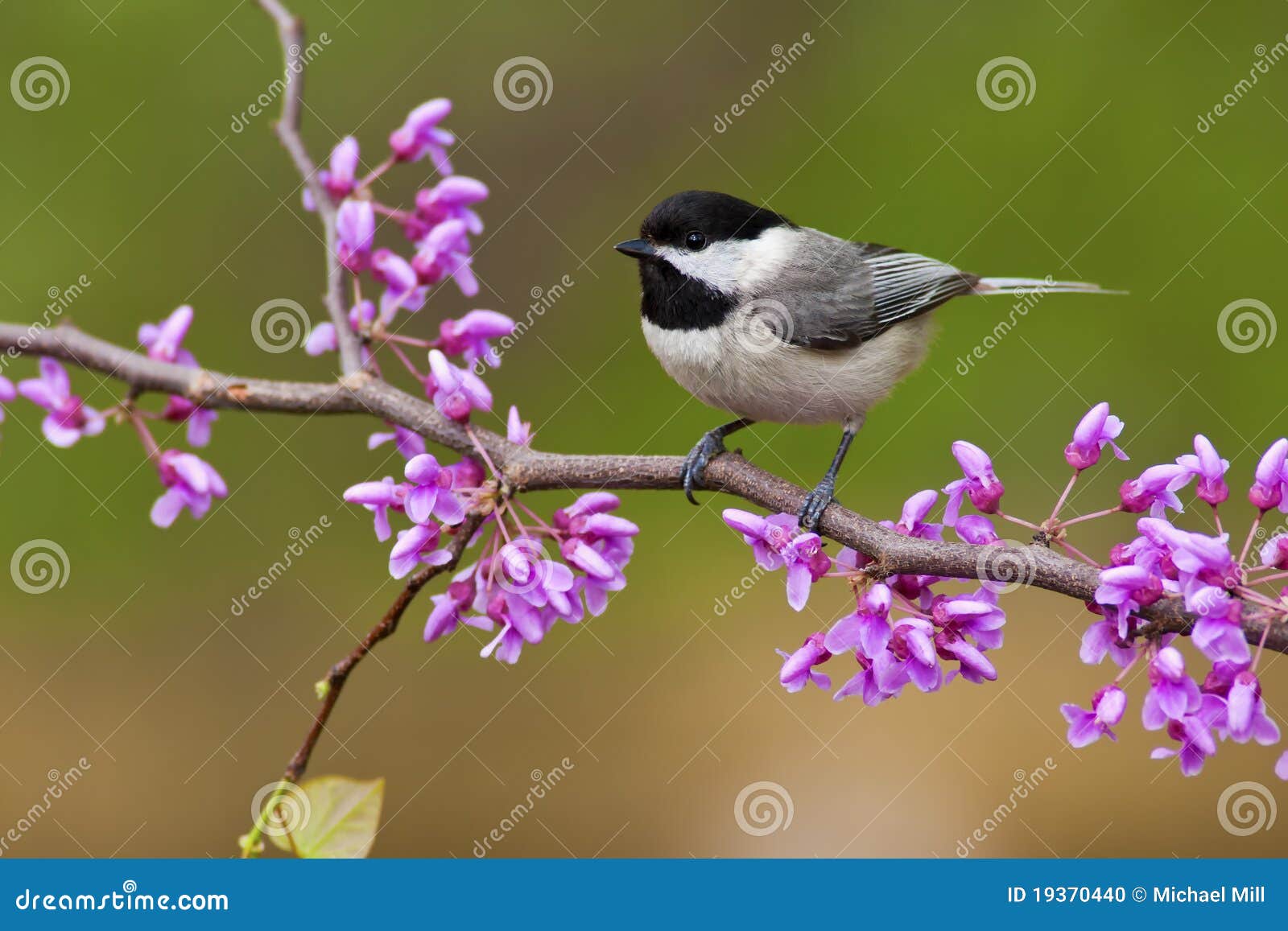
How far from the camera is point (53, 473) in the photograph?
4727 mm

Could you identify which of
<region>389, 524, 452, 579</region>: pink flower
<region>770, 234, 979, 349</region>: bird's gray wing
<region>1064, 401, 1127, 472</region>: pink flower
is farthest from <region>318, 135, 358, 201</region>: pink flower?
<region>1064, 401, 1127, 472</region>: pink flower

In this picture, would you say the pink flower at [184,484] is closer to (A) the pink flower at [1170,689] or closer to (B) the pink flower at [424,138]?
(B) the pink flower at [424,138]

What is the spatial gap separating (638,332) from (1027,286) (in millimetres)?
Result: 2223

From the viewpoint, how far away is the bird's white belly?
2.60m

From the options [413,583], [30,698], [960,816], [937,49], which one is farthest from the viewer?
[937,49]

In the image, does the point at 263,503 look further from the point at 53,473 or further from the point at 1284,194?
the point at 1284,194

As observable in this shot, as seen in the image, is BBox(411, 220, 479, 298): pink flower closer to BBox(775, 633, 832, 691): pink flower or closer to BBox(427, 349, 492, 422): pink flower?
BBox(427, 349, 492, 422): pink flower

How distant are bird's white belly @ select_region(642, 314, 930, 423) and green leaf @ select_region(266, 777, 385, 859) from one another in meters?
1.24

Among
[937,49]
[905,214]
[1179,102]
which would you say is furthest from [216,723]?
[1179,102]

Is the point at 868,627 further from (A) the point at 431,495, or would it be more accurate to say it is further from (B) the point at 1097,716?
(A) the point at 431,495

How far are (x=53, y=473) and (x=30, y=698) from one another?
0.89 m

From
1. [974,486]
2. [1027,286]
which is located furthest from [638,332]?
[974,486]

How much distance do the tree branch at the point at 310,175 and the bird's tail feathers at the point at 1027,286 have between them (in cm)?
174

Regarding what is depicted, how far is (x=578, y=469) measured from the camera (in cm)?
187
